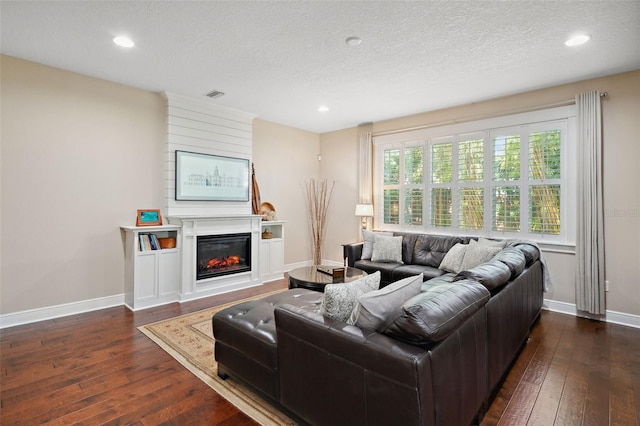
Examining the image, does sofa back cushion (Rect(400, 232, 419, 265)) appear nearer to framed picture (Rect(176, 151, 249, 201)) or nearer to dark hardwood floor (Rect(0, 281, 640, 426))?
dark hardwood floor (Rect(0, 281, 640, 426))

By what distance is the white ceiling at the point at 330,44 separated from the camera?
2434 millimetres

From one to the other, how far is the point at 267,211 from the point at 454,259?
3102 mm

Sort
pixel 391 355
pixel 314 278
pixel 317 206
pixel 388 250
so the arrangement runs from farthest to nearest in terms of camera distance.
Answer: pixel 317 206 → pixel 388 250 → pixel 314 278 → pixel 391 355

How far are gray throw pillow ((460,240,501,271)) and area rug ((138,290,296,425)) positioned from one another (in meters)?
2.63

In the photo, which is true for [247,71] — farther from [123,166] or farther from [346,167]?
[346,167]

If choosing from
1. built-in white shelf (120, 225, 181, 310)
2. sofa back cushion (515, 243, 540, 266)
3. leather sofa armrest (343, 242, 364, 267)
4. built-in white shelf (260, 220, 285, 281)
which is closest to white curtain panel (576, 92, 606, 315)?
sofa back cushion (515, 243, 540, 266)

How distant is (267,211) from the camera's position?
5.58 meters

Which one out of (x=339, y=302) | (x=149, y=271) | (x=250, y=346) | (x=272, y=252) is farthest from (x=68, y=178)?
(x=339, y=302)

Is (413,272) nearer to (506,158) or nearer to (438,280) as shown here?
(438,280)

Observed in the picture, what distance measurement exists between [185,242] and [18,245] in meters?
1.64

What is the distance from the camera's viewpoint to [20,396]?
2.16 m

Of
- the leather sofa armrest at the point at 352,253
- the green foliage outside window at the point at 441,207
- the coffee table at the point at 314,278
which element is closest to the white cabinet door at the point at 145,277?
the coffee table at the point at 314,278

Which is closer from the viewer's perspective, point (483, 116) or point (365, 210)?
point (483, 116)

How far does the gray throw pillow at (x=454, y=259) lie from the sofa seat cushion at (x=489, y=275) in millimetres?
1590
